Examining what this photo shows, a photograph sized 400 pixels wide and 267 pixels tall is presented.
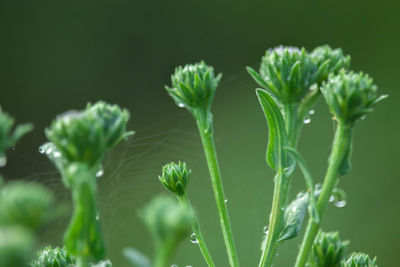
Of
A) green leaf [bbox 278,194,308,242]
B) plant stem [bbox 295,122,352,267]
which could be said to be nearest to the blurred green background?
green leaf [bbox 278,194,308,242]

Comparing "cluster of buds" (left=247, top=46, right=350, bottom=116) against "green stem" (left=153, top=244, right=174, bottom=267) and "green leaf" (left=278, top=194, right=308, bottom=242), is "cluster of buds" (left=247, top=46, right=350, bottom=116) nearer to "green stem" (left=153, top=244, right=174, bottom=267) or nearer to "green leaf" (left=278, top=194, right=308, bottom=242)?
"green leaf" (left=278, top=194, right=308, bottom=242)

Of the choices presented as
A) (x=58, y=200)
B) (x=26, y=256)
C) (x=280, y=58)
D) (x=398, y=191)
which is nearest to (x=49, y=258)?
(x=26, y=256)

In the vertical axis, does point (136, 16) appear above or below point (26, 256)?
above

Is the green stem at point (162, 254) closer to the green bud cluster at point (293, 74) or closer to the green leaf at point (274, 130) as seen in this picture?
the green leaf at point (274, 130)

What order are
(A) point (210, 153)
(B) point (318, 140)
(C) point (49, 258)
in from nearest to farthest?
(C) point (49, 258), (A) point (210, 153), (B) point (318, 140)

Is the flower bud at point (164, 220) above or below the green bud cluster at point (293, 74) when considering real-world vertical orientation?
below

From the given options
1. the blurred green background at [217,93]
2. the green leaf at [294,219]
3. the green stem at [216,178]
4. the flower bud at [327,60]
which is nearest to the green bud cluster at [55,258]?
the green stem at [216,178]

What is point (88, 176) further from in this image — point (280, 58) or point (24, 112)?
point (24, 112)
